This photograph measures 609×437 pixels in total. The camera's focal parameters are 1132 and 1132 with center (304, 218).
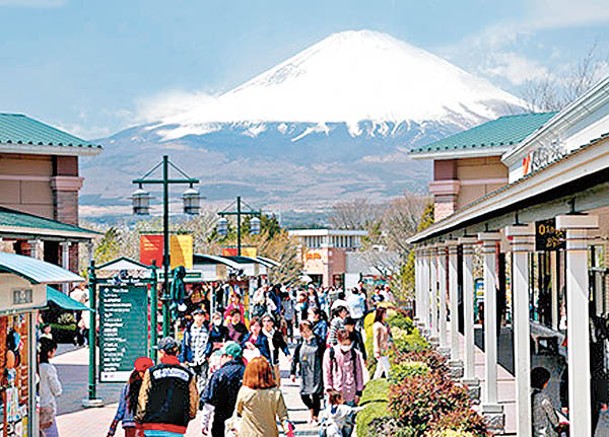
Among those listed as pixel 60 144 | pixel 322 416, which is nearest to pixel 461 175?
pixel 60 144

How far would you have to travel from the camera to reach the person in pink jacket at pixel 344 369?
1459cm

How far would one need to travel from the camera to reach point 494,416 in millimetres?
14734

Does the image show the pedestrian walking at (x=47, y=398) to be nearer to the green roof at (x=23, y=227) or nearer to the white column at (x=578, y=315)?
the green roof at (x=23, y=227)

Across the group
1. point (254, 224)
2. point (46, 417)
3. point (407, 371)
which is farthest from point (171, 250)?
point (254, 224)

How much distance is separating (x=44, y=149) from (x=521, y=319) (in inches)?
1083

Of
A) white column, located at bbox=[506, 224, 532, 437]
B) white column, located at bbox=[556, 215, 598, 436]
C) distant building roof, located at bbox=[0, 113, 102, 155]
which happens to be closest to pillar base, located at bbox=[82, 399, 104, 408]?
white column, located at bbox=[506, 224, 532, 437]

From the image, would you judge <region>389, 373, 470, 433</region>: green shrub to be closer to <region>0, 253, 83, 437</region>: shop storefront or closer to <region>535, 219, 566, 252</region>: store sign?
<region>0, 253, 83, 437</region>: shop storefront

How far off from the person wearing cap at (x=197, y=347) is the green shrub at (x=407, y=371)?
3559mm

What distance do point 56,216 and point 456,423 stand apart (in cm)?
2970

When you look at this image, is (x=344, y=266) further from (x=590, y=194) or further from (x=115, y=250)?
(x=590, y=194)

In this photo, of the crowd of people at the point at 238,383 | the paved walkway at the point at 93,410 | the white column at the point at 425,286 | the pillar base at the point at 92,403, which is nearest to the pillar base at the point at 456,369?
the crowd of people at the point at 238,383

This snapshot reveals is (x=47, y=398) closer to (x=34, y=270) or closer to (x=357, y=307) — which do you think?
(x=34, y=270)

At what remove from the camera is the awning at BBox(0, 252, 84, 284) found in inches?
420

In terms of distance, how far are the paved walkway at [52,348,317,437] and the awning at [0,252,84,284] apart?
15.2 feet
